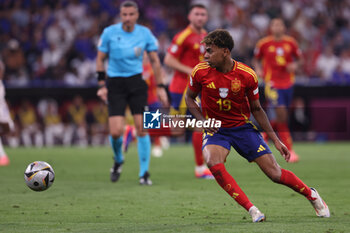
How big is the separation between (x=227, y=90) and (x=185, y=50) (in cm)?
452

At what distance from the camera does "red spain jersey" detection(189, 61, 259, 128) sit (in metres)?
6.29

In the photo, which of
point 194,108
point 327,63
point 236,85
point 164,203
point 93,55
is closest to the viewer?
point 236,85

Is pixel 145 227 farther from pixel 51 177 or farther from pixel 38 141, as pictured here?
pixel 38 141

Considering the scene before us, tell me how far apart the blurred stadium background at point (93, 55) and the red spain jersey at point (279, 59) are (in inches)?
247

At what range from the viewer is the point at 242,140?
6359 mm

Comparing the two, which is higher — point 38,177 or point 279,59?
point 38,177

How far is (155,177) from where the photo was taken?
10.6 meters

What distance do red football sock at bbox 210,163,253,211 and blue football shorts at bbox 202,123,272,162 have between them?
12.3 inches

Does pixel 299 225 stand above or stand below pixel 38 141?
above

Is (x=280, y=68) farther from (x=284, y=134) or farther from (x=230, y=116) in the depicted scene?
(x=230, y=116)

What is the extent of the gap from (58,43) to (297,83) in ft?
28.3

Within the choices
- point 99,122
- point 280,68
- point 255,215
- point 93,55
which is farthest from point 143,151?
point 93,55

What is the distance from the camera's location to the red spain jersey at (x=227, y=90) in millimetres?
6293

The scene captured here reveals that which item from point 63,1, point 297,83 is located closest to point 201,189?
point 297,83
